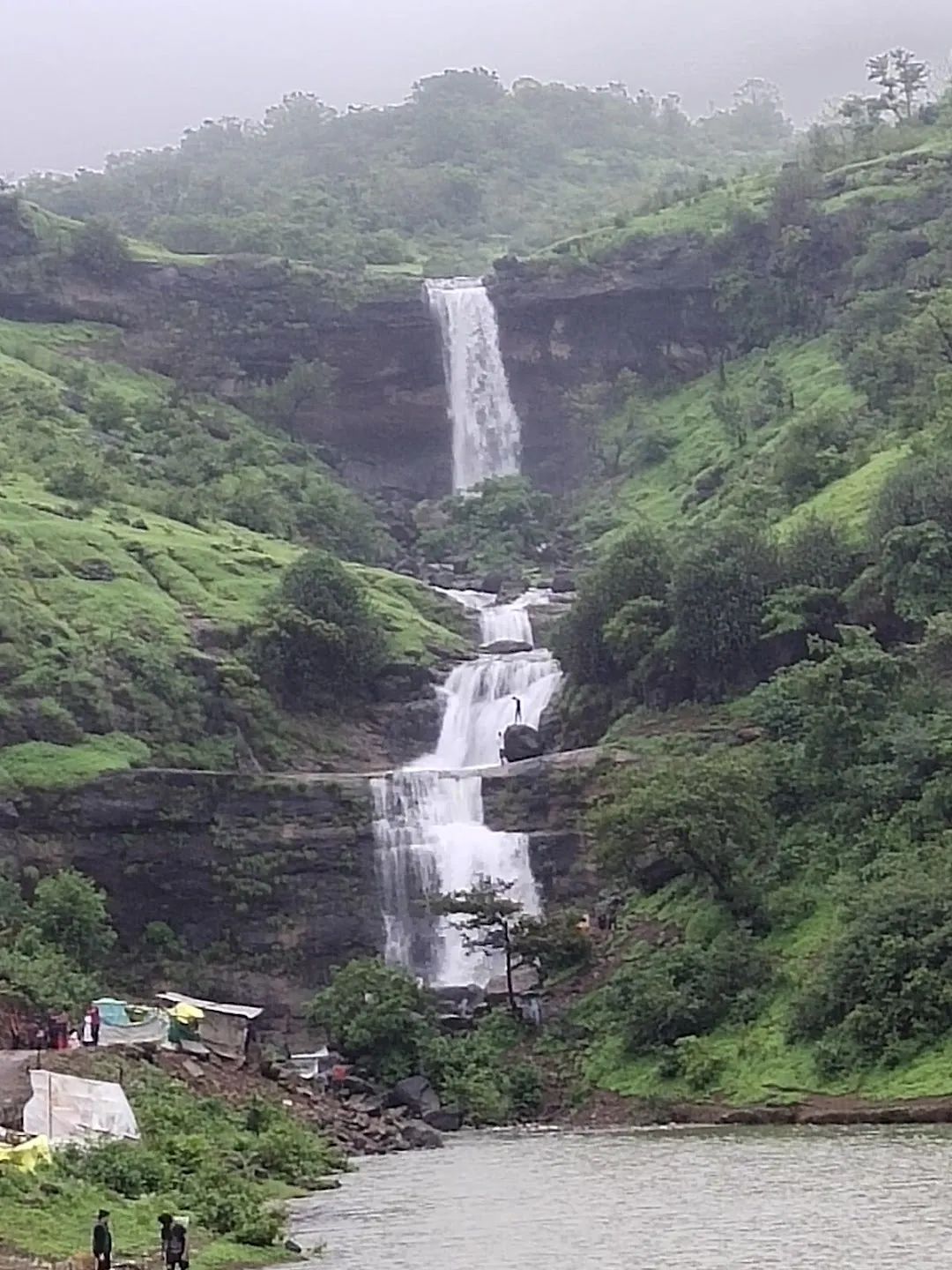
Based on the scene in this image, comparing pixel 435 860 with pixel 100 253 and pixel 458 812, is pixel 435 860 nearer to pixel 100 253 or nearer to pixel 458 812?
pixel 458 812

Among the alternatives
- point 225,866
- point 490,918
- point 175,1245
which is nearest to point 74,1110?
point 175,1245

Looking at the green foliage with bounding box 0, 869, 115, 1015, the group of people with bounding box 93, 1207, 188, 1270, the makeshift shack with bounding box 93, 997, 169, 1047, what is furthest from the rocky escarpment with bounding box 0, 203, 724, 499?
the group of people with bounding box 93, 1207, 188, 1270

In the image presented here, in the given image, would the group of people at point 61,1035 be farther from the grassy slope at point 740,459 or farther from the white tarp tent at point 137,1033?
the grassy slope at point 740,459

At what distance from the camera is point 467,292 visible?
95.7 metres

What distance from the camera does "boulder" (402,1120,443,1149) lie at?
40438 millimetres

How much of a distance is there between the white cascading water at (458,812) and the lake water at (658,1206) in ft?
57.2

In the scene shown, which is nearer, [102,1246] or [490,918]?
[102,1246]

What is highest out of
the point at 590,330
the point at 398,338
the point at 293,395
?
the point at 398,338

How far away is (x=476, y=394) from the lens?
3696 inches

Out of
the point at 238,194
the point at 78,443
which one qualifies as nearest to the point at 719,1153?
the point at 78,443

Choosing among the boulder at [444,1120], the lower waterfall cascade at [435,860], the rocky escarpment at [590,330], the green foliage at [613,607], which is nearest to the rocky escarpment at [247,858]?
the lower waterfall cascade at [435,860]

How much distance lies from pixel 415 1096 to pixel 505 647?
90.8 ft

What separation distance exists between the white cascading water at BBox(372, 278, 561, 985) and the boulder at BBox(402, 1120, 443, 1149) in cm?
1098

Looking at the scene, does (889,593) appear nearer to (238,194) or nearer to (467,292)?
(467,292)
